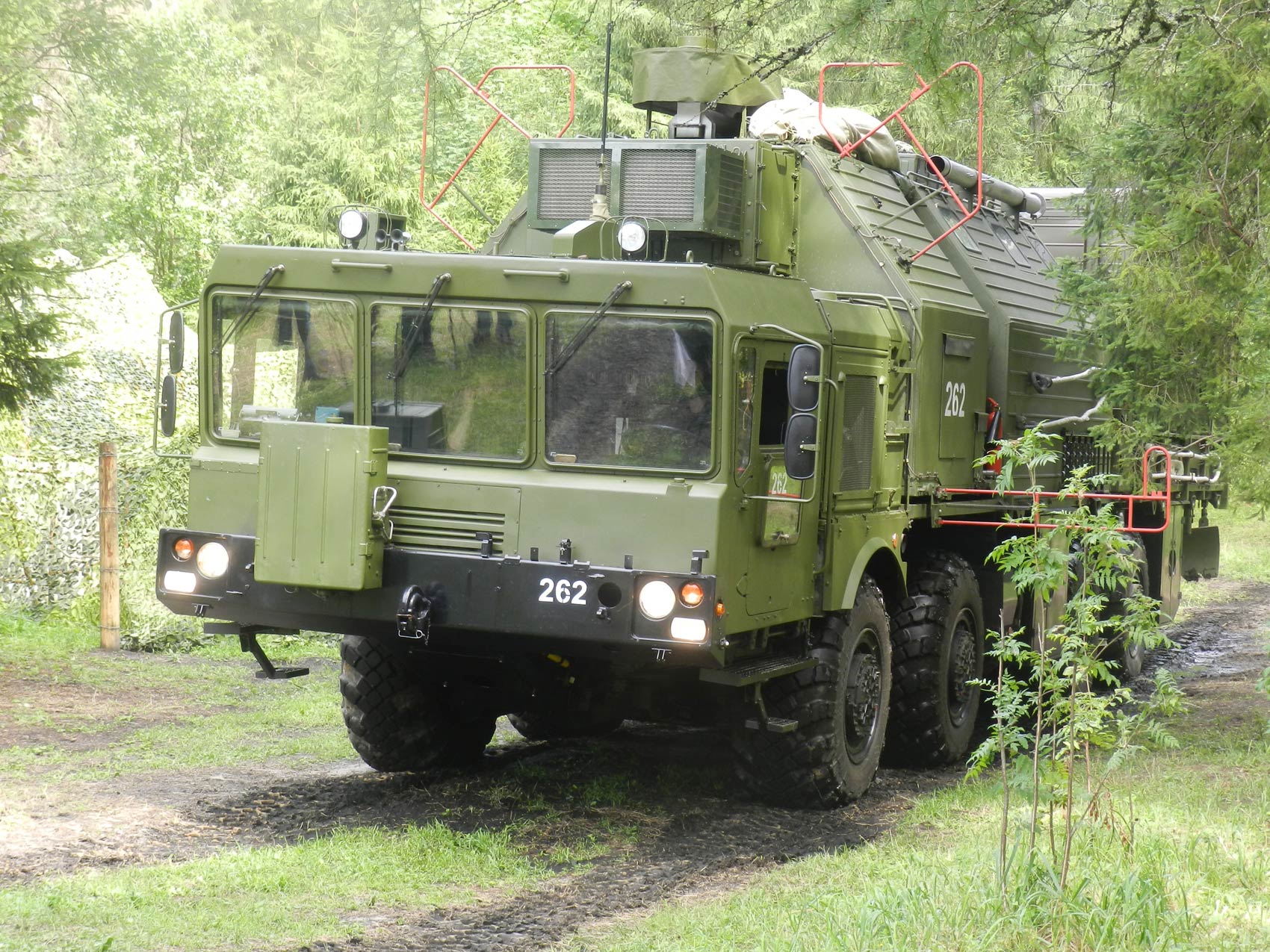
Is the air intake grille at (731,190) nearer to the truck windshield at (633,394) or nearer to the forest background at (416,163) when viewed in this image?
the forest background at (416,163)

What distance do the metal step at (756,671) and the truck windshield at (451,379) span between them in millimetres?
1313

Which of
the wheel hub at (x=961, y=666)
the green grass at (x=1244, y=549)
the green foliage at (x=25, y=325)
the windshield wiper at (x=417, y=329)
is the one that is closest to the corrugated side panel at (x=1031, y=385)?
the wheel hub at (x=961, y=666)

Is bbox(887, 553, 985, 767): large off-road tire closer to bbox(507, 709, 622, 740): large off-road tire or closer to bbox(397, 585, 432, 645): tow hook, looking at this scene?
bbox(507, 709, 622, 740): large off-road tire

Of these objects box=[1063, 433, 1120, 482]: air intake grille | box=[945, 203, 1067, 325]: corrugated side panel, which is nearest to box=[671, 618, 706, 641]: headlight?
box=[945, 203, 1067, 325]: corrugated side panel

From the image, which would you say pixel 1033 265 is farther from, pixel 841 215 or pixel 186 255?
pixel 186 255

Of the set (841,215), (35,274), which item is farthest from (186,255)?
(841,215)

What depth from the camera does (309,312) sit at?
24.7 feet

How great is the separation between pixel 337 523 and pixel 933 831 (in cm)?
309

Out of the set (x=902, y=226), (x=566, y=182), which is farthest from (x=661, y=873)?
(x=902, y=226)

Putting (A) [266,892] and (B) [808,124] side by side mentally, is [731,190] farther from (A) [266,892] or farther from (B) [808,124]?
(A) [266,892]

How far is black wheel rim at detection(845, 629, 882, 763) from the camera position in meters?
8.21

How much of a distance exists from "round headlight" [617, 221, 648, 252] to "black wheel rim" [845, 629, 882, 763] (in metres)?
2.36

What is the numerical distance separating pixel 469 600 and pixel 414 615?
0.25 meters

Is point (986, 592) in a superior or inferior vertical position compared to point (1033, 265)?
inferior
